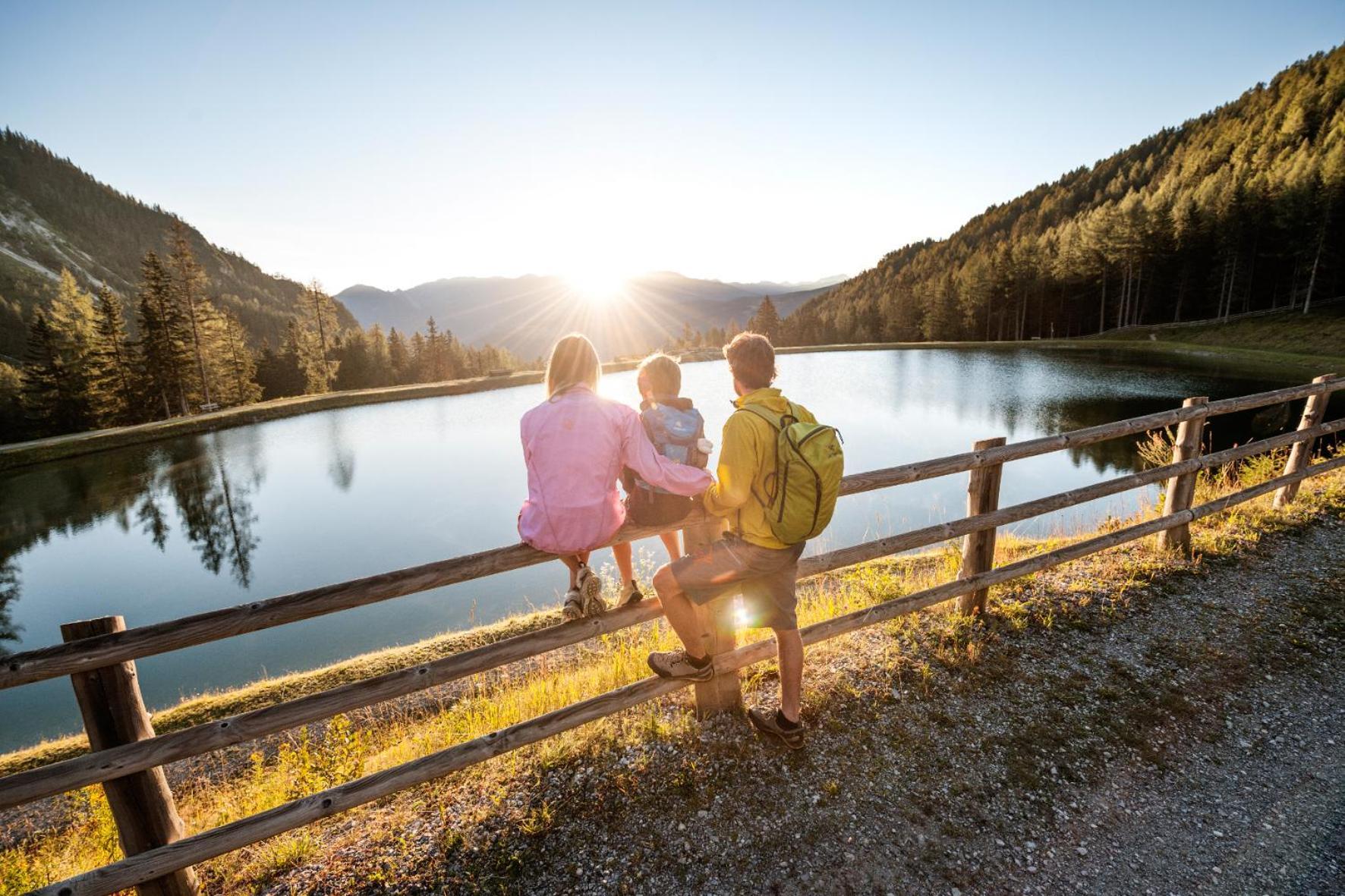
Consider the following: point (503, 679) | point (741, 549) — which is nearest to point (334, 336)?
point (503, 679)

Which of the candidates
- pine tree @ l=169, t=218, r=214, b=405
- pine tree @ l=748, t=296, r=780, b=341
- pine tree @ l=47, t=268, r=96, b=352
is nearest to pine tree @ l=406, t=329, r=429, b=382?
pine tree @ l=169, t=218, r=214, b=405

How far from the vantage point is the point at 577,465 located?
3076 millimetres

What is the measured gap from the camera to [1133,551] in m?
6.57

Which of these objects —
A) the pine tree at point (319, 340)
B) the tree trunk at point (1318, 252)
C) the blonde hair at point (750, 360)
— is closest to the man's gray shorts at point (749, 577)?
the blonde hair at point (750, 360)

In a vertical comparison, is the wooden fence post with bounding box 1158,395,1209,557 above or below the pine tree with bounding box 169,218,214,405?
below

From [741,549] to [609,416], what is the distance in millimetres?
1121

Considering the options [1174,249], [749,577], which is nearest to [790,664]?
[749,577]

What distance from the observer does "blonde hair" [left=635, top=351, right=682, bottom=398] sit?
12.3 ft

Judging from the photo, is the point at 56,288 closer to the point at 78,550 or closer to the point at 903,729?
the point at 78,550

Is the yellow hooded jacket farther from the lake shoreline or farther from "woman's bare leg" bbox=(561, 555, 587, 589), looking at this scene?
the lake shoreline

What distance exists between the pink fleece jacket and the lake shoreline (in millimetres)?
44447

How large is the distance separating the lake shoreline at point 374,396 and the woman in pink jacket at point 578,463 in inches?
1748

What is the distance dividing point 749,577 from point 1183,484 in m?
6.02

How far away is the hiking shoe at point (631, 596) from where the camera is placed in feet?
11.7
